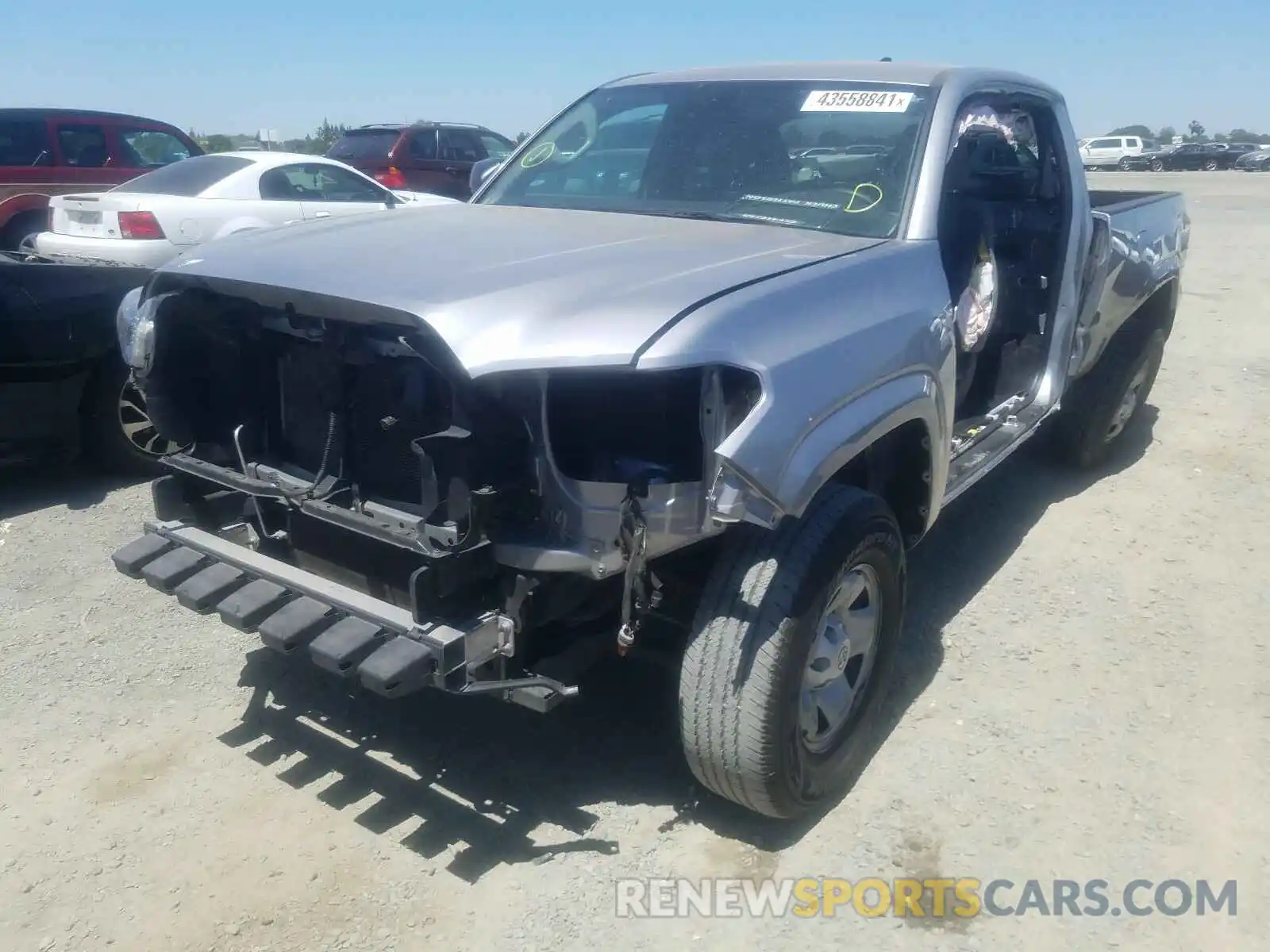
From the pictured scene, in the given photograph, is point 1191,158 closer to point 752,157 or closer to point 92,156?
point 92,156

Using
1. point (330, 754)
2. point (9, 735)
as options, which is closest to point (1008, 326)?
point (330, 754)

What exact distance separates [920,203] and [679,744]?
1.91 m

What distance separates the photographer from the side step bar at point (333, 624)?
2555 millimetres

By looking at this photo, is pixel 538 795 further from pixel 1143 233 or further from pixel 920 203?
pixel 1143 233

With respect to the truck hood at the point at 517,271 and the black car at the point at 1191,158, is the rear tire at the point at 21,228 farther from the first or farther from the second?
the black car at the point at 1191,158

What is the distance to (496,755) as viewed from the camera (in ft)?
11.1

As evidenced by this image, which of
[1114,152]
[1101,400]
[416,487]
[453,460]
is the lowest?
[1101,400]

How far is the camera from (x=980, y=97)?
13.0 feet

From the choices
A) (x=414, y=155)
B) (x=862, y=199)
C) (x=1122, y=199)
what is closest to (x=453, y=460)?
(x=862, y=199)

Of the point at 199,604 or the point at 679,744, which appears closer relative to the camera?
the point at 199,604

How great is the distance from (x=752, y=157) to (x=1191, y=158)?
49.4 meters

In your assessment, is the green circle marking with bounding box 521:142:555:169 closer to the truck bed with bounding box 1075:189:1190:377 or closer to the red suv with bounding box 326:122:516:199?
the truck bed with bounding box 1075:189:1190:377

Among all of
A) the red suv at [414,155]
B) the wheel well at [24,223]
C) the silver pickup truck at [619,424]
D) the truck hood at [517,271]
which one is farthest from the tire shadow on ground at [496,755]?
the red suv at [414,155]

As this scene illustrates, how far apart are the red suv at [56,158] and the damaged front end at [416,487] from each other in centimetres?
890
